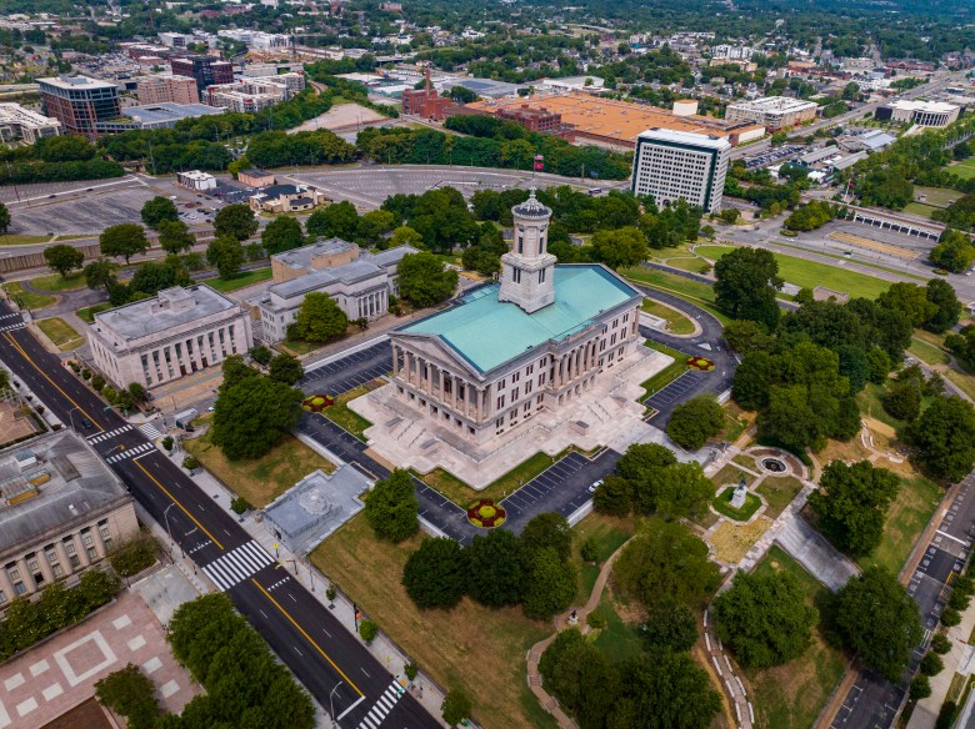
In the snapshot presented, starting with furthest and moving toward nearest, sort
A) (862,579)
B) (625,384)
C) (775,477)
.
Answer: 1. (625,384)
2. (775,477)
3. (862,579)

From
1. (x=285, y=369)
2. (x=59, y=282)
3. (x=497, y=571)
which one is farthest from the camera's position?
(x=59, y=282)

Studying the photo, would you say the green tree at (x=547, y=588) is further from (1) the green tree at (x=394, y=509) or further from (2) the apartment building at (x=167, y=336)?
(2) the apartment building at (x=167, y=336)

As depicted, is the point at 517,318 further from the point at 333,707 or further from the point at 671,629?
the point at 333,707

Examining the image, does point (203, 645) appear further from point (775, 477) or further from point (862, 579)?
point (775, 477)

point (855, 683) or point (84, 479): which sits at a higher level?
point (84, 479)

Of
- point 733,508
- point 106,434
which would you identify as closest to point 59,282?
point 106,434

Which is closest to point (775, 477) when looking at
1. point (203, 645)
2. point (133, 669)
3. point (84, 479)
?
point (203, 645)
